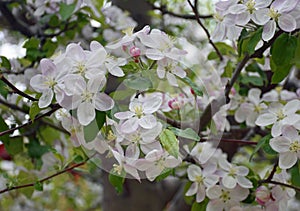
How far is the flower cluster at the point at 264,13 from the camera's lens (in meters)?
0.66

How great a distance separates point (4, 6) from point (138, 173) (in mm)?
598

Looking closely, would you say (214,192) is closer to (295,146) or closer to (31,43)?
(295,146)

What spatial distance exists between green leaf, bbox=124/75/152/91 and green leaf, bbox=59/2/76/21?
1.16ft

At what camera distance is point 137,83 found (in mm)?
624

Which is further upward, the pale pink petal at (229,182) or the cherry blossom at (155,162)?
the cherry blossom at (155,162)

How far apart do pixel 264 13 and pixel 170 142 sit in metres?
0.22

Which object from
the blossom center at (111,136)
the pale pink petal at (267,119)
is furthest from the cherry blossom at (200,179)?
the blossom center at (111,136)

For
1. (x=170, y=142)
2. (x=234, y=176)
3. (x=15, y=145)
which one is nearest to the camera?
(x=170, y=142)

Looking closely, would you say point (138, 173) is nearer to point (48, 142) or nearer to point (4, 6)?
point (48, 142)

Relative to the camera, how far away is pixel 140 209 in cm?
140

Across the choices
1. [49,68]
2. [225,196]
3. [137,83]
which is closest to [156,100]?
[137,83]

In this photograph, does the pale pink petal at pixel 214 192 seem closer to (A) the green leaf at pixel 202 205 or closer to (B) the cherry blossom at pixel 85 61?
(A) the green leaf at pixel 202 205

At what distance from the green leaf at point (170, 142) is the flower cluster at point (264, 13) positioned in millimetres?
193

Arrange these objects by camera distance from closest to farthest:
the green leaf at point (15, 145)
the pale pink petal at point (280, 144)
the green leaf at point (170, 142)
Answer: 1. the green leaf at point (170, 142)
2. the pale pink petal at point (280, 144)
3. the green leaf at point (15, 145)
